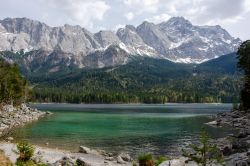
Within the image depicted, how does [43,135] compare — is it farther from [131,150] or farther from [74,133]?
[131,150]

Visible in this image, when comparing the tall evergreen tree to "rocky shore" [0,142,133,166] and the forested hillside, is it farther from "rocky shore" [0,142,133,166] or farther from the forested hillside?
the forested hillside

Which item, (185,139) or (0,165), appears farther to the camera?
(185,139)

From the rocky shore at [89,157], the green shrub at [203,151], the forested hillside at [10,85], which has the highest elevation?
the forested hillside at [10,85]

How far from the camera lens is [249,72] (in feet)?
408

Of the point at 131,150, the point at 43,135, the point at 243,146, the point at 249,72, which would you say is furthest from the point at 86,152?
the point at 249,72

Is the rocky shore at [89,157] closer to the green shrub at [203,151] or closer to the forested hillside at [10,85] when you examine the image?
the green shrub at [203,151]

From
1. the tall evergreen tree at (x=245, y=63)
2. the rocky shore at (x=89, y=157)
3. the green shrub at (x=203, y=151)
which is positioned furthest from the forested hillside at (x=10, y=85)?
the green shrub at (x=203, y=151)

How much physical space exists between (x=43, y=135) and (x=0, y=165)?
61.3 m

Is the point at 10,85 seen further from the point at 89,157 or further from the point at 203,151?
the point at 203,151

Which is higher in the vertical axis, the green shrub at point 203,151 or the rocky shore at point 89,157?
the green shrub at point 203,151

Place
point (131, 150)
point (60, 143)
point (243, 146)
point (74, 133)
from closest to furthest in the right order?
point (243, 146) → point (131, 150) → point (60, 143) → point (74, 133)

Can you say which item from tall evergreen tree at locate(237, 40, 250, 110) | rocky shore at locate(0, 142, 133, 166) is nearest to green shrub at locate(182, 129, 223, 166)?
rocky shore at locate(0, 142, 133, 166)

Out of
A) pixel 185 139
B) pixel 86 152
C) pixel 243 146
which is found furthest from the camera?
pixel 185 139

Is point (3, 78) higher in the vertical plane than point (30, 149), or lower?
higher
